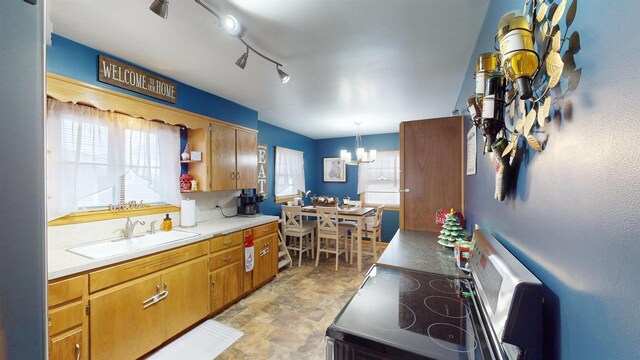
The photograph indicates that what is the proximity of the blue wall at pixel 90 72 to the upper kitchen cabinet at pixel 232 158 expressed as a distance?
266 millimetres

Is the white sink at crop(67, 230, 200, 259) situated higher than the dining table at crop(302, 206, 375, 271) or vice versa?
the white sink at crop(67, 230, 200, 259)

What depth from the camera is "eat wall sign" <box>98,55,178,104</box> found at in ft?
6.32

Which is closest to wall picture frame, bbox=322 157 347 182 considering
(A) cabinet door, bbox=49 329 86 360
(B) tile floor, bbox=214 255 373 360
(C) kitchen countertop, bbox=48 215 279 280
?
(B) tile floor, bbox=214 255 373 360

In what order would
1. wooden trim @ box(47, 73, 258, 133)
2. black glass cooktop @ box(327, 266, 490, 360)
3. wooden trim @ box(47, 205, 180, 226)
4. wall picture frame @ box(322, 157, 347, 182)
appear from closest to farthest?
black glass cooktop @ box(327, 266, 490, 360) → wooden trim @ box(47, 73, 258, 133) → wooden trim @ box(47, 205, 180, 226) → wall picture frame @ box(322, 157, 347, 182)

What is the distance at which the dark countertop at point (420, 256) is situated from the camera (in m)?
1.29

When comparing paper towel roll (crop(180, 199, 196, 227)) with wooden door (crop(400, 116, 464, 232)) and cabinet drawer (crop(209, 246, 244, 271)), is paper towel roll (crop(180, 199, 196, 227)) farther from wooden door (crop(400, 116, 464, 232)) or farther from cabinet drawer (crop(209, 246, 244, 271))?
wooden door (crop(400, 116, 464, 232))

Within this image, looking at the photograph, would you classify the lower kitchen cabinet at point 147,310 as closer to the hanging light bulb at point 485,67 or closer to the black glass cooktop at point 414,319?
the black glass cooktop at point 414,319

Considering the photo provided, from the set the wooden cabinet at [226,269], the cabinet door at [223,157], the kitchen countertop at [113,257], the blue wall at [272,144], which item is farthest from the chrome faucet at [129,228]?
the blue wall at [272,144]

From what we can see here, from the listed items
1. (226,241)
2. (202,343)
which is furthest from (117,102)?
(202,343)

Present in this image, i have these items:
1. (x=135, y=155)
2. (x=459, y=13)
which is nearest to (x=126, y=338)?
(x=135, y=155)

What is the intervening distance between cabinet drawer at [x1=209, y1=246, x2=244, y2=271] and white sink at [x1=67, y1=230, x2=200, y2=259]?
326 millimetres

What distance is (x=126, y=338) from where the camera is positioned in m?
1.68

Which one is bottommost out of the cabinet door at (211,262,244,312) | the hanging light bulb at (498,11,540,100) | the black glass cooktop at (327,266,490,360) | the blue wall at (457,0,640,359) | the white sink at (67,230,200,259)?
the cabinet door at (211,262,244,312)

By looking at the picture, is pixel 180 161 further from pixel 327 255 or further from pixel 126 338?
pixel 327 255
